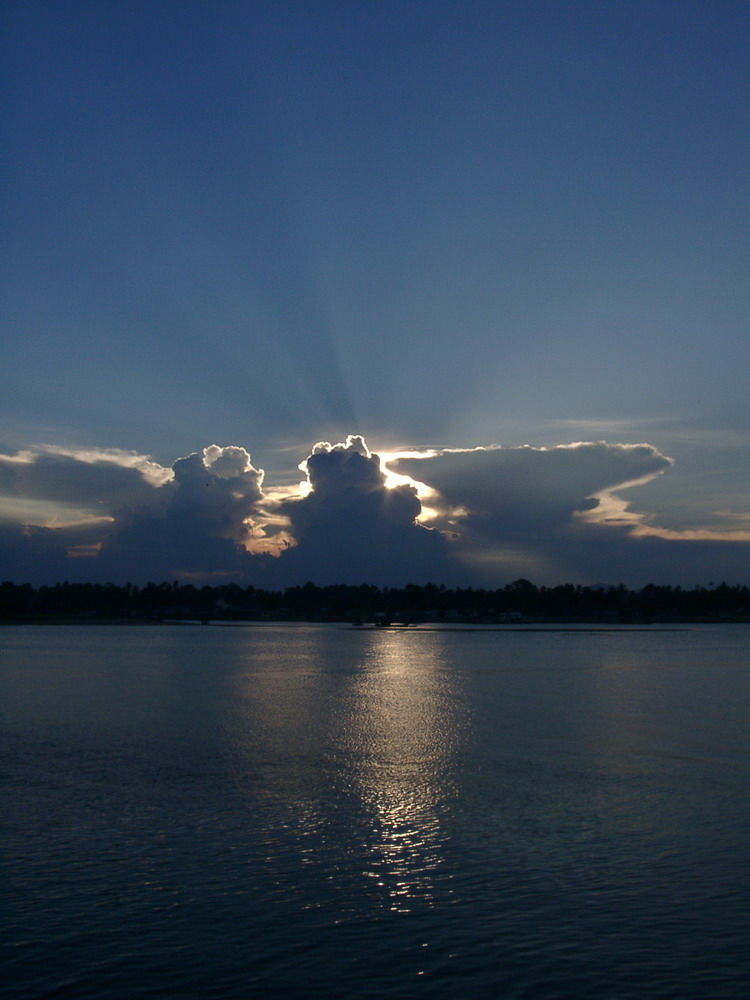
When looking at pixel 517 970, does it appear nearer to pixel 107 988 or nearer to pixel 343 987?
pixel 343 987

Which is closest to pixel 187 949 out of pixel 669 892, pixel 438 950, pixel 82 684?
pixel 438 950

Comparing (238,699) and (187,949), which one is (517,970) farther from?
(238,699)

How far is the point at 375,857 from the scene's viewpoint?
2006 cm

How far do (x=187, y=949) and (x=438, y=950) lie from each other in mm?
4119

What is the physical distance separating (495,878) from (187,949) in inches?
262

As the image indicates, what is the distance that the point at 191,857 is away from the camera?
19875 mm

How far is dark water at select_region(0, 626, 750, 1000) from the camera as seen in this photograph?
14055 mm

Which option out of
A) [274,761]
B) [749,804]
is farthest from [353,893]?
[274,761]

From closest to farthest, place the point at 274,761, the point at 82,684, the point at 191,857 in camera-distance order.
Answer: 1. the point at 191,857
2. the point at 274,761
3. the point at 82,684

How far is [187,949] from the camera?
48.3 feet

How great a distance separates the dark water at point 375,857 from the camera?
14055mm

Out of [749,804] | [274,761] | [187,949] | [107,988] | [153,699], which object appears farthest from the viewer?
[153,699]

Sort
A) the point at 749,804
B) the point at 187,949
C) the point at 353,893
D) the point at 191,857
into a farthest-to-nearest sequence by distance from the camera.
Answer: the point at 749,804 < the point at 191,857 < the point at 353,893 < the point at 187,949

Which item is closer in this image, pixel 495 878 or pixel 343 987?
pixel 343 987
